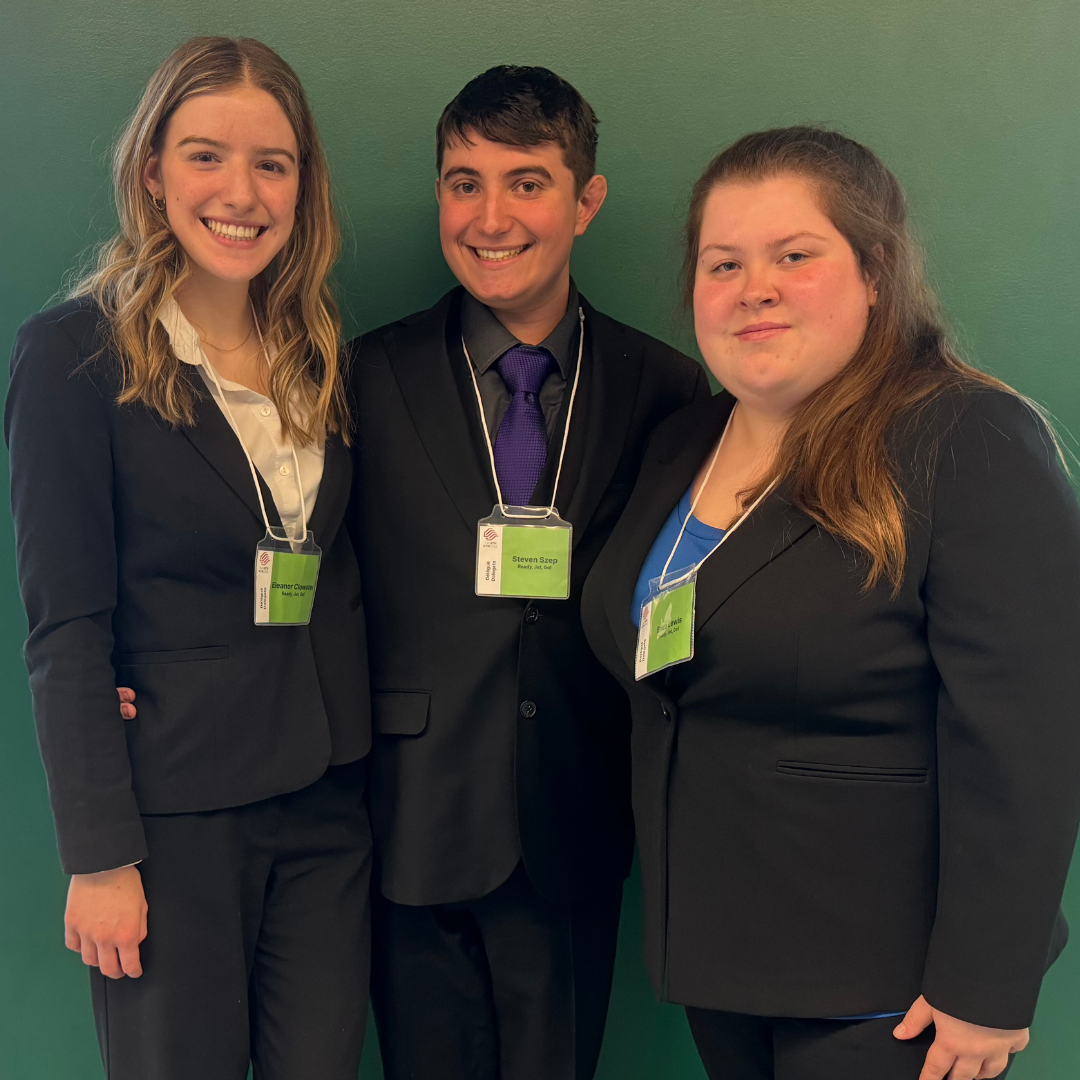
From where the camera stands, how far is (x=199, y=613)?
1.55 metres

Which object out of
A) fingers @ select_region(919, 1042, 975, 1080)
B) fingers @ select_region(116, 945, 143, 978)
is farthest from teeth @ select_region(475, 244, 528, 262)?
fingers @ select_region(919, 1042, 975, 1080)

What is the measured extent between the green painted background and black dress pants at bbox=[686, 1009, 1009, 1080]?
1131mm

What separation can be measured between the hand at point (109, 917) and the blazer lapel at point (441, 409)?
756mm

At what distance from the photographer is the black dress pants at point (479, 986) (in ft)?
6.01

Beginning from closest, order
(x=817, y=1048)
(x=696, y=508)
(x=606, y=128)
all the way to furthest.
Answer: (x=817, y=1048)
(x=696, y=508)
(x=606, y=128)

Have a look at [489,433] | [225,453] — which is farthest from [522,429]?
[225,453]

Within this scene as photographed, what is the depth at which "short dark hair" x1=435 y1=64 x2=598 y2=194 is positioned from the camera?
181 centimetres

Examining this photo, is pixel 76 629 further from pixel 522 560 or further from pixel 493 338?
pixel 493 338

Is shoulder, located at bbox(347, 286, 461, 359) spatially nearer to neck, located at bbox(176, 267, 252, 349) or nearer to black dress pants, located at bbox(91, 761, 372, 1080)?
neck, located at bbox(176, 267, 252, 349)

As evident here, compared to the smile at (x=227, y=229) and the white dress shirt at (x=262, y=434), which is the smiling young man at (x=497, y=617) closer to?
the white dress shirt at (x=262, y=434)

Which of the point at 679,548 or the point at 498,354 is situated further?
the point at 498,354

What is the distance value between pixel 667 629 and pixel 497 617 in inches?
16.0

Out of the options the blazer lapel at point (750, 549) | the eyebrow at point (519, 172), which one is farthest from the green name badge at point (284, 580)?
the eyebrow at point (519, 172)

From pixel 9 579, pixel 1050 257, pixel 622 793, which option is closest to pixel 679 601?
pixel 622 793
